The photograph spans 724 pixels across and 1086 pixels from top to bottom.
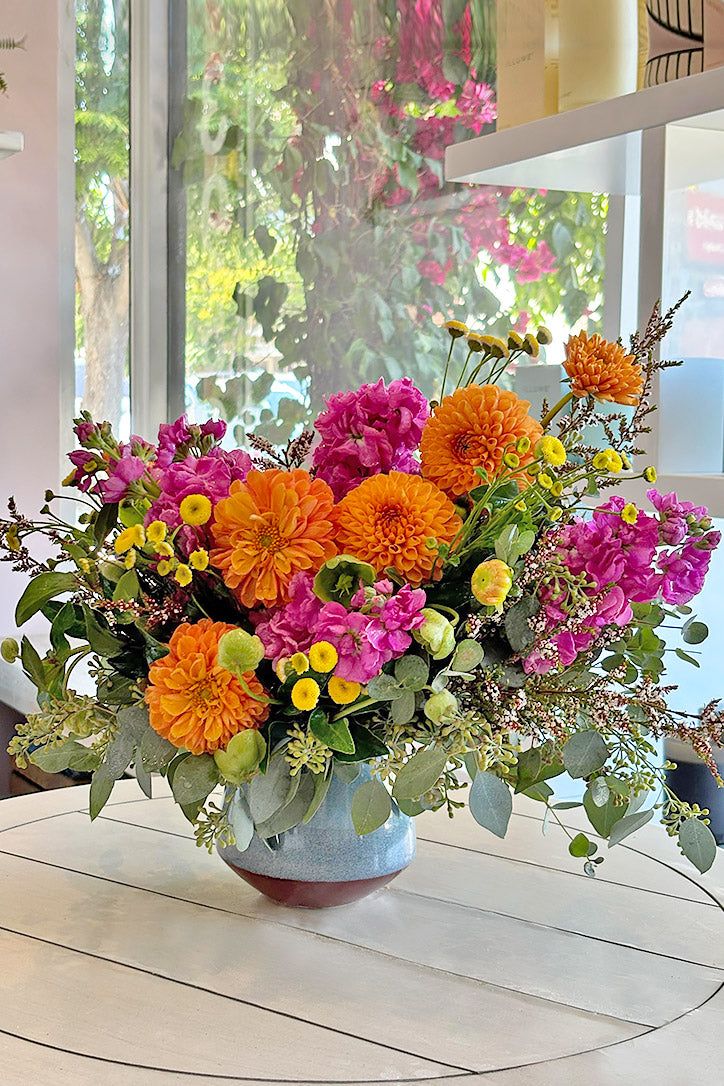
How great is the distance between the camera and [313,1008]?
30.7 inches

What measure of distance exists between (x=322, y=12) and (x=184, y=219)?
60 cm

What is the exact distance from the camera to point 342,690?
0.72 meters

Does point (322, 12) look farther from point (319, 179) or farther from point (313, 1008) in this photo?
point (313, 1008)

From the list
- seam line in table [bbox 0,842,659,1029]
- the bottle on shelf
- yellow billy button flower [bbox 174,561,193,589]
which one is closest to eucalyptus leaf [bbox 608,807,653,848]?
seam line in table [bbox 0,842,659,1029]

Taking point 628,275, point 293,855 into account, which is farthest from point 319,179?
point 293,855

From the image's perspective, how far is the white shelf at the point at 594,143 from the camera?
121cm

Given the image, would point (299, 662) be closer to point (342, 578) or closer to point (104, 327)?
point (342, 578)

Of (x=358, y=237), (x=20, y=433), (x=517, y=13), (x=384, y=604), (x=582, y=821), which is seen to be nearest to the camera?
(x=384, y=604)

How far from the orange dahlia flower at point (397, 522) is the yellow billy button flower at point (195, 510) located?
0.26 ft

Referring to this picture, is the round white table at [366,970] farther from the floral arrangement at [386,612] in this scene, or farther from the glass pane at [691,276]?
the glass pane at [691,276]

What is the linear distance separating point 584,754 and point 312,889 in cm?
23

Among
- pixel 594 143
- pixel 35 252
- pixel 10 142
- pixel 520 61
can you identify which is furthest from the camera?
pixel 35 252

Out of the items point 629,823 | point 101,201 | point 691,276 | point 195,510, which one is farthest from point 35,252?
point 629,823

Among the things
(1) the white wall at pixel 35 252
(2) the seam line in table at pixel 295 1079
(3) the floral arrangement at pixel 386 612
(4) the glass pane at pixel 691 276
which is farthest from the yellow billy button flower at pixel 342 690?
(1) the white wall at pixel 35 252
